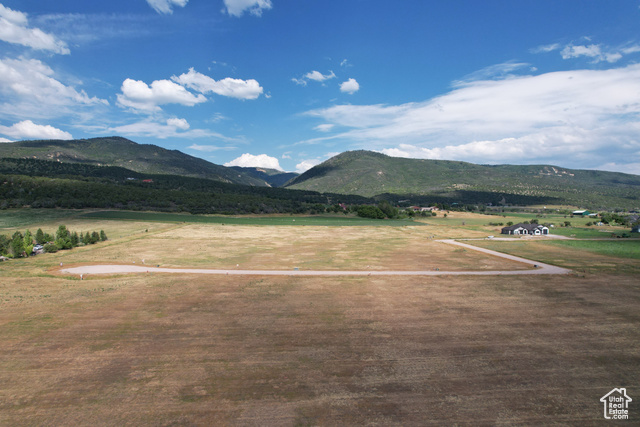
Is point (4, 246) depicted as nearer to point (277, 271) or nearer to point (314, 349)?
point (277, 271)

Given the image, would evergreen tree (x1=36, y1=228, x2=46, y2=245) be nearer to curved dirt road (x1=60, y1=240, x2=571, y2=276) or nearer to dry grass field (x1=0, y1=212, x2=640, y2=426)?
dry grass field (x1=0, y1=212, x2=640, y2=426)

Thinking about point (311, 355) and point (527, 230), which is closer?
point (311, 355)

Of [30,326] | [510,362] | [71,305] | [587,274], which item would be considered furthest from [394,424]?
[587,274]

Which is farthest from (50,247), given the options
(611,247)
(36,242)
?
(611,247)

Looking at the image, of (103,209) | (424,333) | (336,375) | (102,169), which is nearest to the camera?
(336,375)

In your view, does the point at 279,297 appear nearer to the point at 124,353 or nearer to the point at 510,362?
the point at 124,353

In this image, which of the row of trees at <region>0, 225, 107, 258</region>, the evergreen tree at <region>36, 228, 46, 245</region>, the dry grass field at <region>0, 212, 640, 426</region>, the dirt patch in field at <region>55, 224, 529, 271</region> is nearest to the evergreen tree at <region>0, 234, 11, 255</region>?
the row of trees at <region>0, 225, 107, 258</region>
